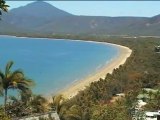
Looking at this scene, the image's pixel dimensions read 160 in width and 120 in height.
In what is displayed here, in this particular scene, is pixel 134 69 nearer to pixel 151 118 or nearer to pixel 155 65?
pixel 155 65

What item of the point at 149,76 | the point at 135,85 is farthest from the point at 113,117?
the point at 149,76

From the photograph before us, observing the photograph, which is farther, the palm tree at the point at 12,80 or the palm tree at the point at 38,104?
the palm tree at the point at 38,104

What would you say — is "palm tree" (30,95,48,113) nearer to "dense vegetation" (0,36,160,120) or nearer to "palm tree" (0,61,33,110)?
"dense vegetation" (0,36,160,120)

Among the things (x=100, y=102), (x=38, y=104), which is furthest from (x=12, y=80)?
(x=100, y=102)

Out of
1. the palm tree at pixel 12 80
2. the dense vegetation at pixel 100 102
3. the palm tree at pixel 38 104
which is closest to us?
the palm tree at pixel 12 80

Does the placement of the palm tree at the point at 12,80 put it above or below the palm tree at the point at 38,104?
above

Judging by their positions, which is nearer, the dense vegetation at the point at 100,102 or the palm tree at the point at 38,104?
the dense vegetation at the point at 100,102

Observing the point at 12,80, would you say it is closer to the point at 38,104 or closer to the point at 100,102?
the point at 38,104

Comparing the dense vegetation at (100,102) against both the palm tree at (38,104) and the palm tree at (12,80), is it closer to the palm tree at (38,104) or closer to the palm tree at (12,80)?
the palm tree at (38,104)

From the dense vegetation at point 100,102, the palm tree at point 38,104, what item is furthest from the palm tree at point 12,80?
the palm tree at point 38,104

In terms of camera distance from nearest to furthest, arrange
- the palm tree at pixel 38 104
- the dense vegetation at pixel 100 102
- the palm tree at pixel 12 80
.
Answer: the palm tree at pixel 12 80 → the dense vegetation at pixel 100 102 → the palm tree at pixel 38 104

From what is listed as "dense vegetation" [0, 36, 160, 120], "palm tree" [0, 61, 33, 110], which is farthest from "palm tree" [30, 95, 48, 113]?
"palm tree" [0, 61, 33, 110]
